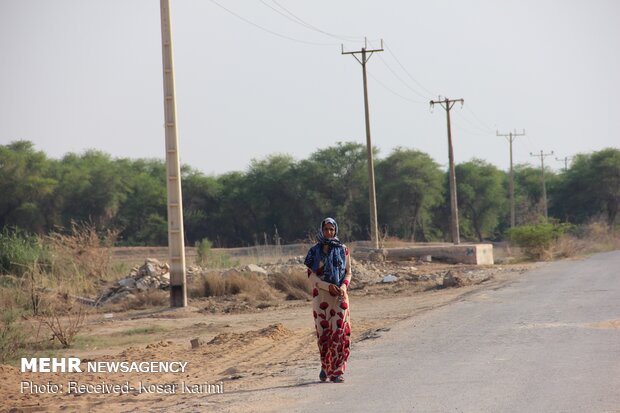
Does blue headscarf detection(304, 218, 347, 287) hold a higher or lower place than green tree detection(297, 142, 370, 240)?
lower

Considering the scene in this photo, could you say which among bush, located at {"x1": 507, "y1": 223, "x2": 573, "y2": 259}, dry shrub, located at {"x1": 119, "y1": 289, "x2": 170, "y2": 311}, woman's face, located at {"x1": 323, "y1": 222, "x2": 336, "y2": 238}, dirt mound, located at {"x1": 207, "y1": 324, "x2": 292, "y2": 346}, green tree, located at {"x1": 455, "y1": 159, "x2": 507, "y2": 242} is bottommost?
dirt mound, located at {"x1": 207, "y1": 324, "x2": 292, "y2": 346}

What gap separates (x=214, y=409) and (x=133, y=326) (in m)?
11.4

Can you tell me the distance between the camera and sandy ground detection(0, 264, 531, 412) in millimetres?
10328

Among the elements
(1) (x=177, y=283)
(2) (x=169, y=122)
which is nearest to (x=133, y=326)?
(1) (x=177, y=283)

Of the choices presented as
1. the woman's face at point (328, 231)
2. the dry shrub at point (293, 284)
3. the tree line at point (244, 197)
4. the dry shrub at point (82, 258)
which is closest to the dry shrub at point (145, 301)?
the dry shrub at point (293, 284)

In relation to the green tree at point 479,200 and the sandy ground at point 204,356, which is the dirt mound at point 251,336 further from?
the green tree at point 479,200

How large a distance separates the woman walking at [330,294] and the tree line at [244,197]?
52.7 m

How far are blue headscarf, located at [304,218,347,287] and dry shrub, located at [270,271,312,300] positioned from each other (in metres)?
15.1

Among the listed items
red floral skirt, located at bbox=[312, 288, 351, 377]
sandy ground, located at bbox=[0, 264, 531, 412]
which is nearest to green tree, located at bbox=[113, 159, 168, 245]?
sandy ground, located at bbox=[0, 264, 531, 412]

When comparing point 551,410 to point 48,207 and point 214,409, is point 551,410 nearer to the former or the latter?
point 214,409

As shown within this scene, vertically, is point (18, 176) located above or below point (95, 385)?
above

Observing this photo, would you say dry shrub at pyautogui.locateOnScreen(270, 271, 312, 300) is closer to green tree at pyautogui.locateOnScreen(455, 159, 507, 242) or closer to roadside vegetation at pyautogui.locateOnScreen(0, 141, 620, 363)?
roadside vegetation at pyautogui.locateOnScreen(0, 141, 620, 363)

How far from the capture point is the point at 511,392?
907 cm

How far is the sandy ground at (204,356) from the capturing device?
10328 millimetres
